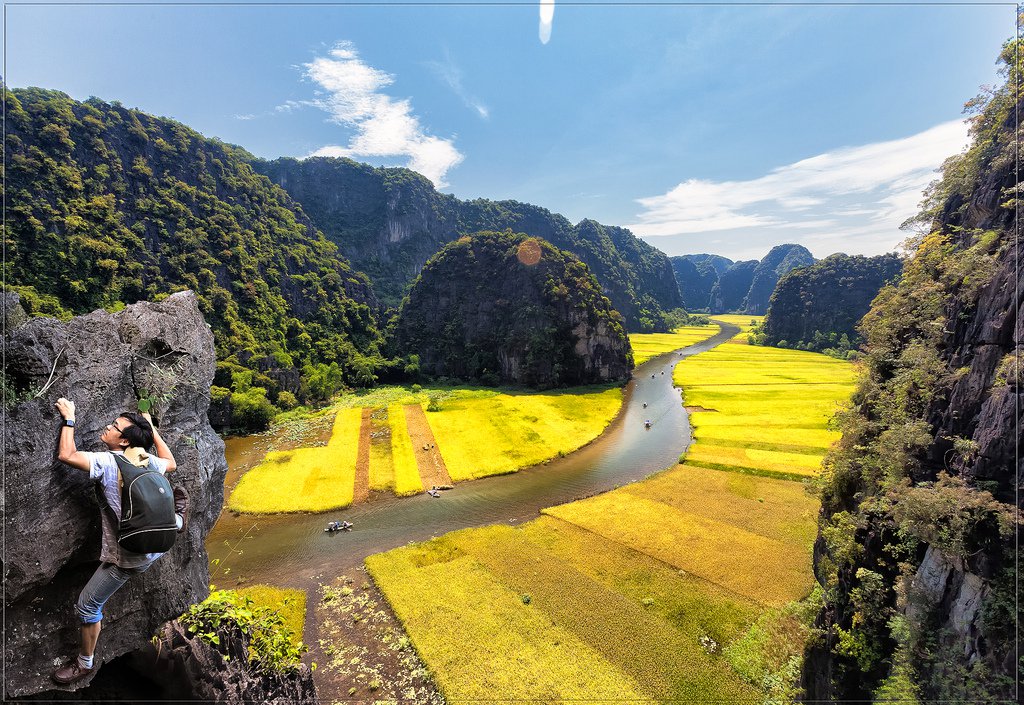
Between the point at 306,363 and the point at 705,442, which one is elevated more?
the point at 306,363

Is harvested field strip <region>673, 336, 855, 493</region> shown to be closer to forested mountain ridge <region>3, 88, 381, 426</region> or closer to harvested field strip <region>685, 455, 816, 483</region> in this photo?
harvested field strip <region>685, 455, 816, 483</region>

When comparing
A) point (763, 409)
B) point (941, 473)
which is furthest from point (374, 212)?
point (941, 473)

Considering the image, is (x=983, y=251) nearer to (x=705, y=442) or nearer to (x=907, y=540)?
(x=907, y=540)

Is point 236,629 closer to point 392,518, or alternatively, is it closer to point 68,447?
point 68,447

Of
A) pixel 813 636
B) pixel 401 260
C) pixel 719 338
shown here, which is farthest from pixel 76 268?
pixel 719 338

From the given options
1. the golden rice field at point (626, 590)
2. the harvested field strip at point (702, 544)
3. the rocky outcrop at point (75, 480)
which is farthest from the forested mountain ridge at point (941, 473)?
the rocky outcrop at point (75, 480)

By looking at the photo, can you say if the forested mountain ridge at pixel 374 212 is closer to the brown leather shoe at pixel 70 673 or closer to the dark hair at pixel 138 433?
the dark hair at pixel 138 433
